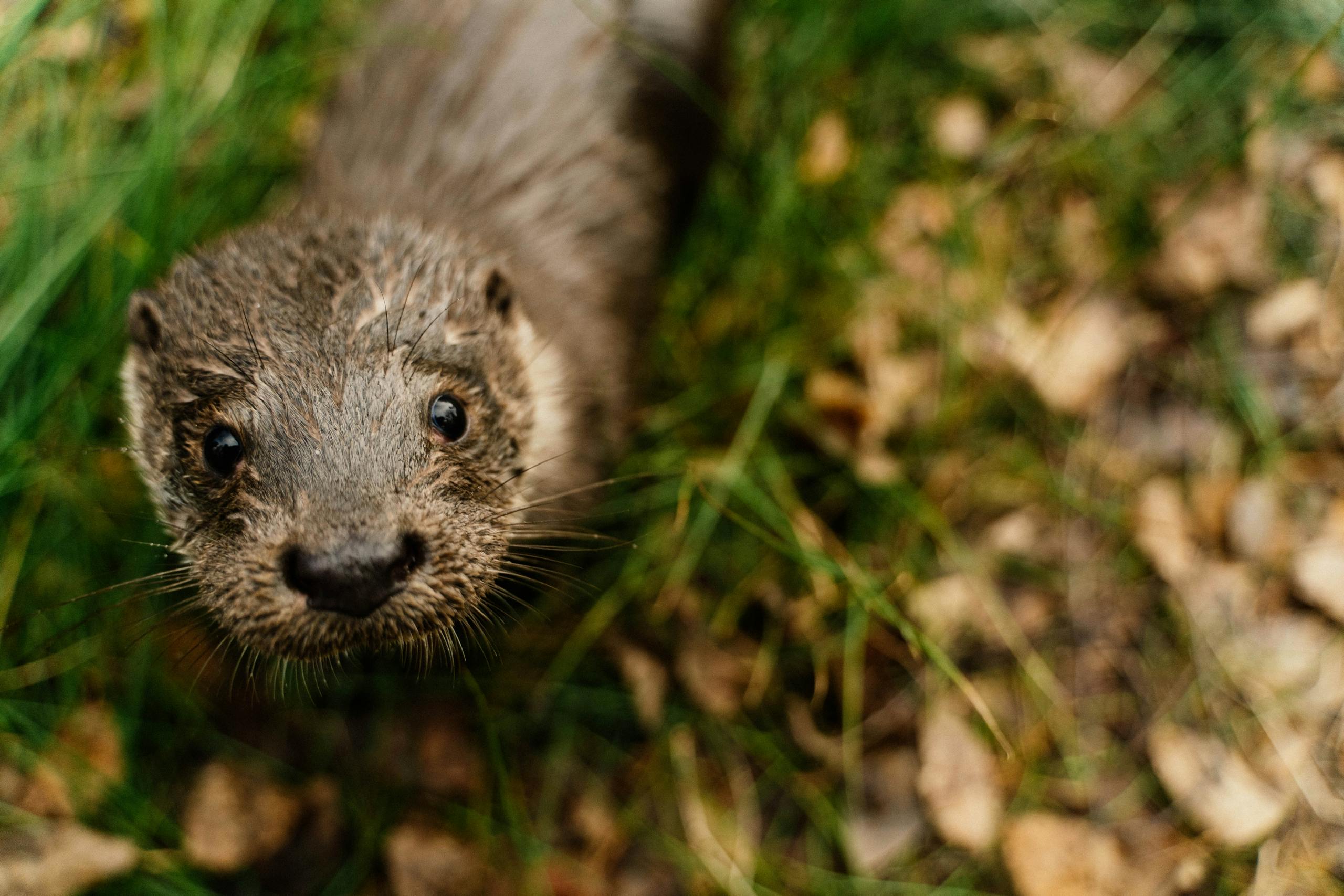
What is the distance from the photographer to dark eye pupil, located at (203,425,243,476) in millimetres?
1724

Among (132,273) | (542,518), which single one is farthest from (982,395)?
(132,273)

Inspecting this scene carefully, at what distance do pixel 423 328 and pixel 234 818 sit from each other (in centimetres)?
158

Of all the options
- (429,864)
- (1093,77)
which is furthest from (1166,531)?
(429,864)

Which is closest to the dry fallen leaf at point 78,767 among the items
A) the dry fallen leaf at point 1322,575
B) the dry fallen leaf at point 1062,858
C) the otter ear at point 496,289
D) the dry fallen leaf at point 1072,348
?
the otter ear at point 496,289

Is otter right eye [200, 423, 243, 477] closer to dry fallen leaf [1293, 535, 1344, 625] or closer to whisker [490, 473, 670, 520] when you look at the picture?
whisker [490, 473, 670, 520]

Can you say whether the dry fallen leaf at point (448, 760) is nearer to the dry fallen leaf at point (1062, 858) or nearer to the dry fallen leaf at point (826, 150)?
the dry fallen leaf at point (1062, 858)

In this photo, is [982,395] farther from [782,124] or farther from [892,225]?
[782,124]

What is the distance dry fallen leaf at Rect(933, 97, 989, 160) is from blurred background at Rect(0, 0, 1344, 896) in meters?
0.10

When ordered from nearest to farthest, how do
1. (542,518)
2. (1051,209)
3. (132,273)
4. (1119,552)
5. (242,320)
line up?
1. (242,320)
2. (542,518)
3. (132,273)
4. (1119,552)
5. (1051,209)

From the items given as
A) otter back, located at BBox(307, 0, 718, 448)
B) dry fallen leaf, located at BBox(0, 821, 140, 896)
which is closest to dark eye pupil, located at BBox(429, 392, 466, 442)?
otter back, located at BBox(307, 0, 718, 448)

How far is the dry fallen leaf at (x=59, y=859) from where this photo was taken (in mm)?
2264

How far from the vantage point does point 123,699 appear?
2.53 metres

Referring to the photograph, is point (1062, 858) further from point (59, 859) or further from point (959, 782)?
point (59, 859)

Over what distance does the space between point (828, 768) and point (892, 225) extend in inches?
67.7
